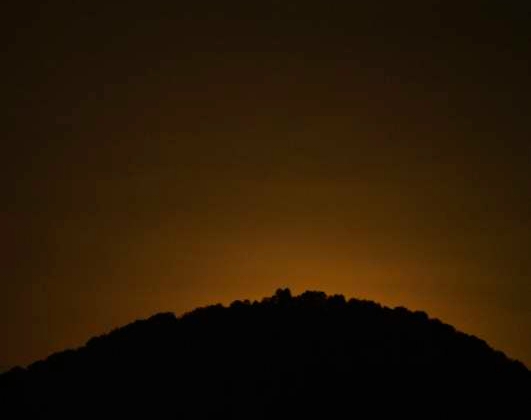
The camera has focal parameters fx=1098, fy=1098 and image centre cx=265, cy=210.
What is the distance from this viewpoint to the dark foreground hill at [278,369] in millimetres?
53656

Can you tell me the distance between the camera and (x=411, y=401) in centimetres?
5425

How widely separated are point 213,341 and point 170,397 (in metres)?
6.08

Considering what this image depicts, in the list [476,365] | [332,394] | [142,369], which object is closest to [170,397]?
[142,369]

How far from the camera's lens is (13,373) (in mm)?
60719

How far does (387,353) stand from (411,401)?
3.52 meters

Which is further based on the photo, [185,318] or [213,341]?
Answer: [185,318]

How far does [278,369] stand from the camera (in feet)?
183

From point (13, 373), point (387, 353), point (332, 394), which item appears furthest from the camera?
point (13, 373)

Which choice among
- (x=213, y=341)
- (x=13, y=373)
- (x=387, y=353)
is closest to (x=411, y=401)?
(x=387, y=353)

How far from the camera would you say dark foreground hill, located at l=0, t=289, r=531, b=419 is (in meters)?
53.7

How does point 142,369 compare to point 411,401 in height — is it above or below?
above

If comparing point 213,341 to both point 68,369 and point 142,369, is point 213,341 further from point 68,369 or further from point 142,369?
point 68,369

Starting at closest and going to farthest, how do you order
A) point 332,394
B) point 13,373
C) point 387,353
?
point 332,394 → point 387,353 → point 13,373

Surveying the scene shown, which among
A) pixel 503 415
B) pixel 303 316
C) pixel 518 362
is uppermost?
pixel 303 316
